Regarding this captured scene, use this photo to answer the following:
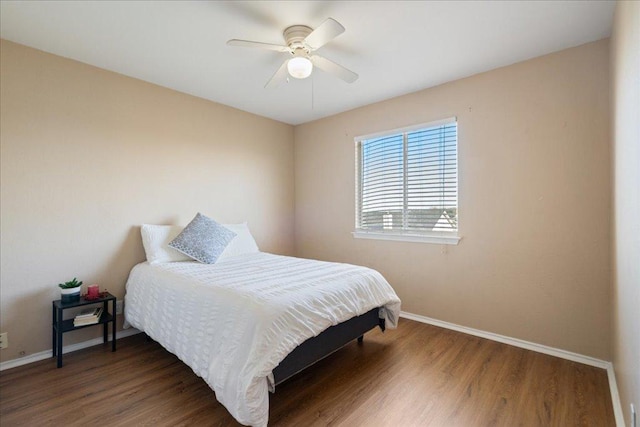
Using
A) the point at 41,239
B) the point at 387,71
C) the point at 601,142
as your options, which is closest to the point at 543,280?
the point at 601,142

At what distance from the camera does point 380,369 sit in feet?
7.61

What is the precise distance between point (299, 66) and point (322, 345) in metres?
2.01

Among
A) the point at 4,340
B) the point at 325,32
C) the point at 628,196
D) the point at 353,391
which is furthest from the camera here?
the point at 4,340

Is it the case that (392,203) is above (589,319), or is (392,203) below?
above

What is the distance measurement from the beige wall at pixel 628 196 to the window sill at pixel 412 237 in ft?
4.21

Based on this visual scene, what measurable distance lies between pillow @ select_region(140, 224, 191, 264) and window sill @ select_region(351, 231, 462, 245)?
210 cm

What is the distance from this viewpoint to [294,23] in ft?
7.06

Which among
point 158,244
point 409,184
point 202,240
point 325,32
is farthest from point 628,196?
point 158,244

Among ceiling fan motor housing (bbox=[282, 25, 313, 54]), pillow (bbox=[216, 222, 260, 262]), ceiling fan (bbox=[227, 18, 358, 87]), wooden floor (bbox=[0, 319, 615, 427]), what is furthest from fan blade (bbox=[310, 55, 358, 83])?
wooden floor (bbox=[0, 319, 615, 427])

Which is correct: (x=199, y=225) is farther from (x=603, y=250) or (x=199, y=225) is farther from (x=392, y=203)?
(x=603, y=250)

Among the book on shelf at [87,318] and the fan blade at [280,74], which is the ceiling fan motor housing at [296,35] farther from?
the book on shelf at [87,318]

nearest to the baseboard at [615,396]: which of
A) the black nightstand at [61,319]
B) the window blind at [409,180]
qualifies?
the window blind at [409,180]

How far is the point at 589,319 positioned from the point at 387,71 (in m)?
2.73

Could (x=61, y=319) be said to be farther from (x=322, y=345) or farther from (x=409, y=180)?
(x=409, y=180)
